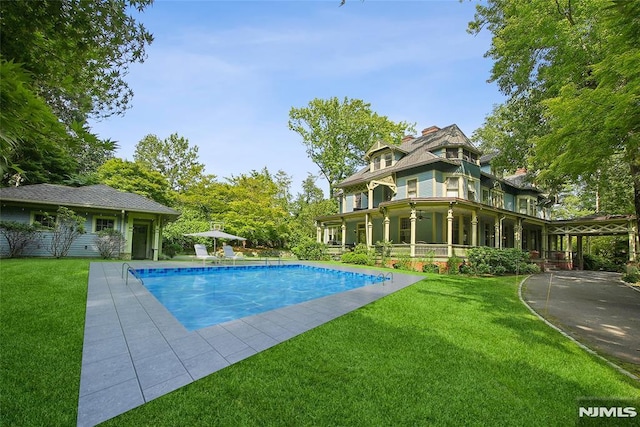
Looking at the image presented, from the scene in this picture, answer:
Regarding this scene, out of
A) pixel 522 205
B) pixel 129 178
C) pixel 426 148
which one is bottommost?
pixel 522 205

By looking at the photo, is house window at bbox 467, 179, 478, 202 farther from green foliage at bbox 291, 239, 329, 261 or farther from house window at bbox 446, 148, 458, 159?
green foliage at bbox 291, 239, 329, 261

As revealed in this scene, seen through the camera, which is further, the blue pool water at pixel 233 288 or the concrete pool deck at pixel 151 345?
the blue pool water at pixel 233 288

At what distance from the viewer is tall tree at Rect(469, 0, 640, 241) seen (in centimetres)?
421

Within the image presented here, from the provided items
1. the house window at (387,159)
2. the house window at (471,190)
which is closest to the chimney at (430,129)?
the house window at (387,159)

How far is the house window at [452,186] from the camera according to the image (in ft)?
61.5

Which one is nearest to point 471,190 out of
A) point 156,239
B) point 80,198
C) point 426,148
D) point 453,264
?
point 426,148

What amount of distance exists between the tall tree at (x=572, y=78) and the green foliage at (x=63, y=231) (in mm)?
19890

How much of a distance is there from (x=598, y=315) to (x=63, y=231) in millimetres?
21647

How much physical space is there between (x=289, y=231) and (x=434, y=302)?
24075 millimetres

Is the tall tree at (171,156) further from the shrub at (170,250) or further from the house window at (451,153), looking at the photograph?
the house window at (451,153)

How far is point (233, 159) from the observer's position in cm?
3428

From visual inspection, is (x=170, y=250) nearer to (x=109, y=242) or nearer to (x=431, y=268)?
(x=109, y=242)

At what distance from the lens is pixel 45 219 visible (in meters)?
15.8

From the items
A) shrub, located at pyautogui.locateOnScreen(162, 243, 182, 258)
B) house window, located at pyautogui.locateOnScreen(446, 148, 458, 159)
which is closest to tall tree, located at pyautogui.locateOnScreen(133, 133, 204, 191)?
shrub, located at pyautogui.locateOnScreen(162, 243, 182, 258)
